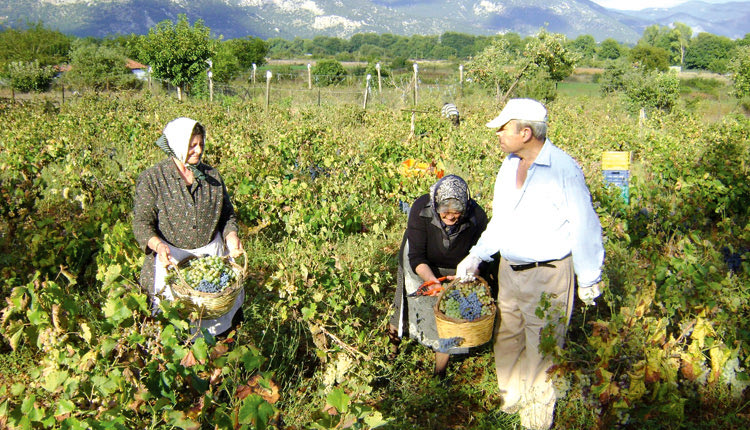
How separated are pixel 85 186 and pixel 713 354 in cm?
453

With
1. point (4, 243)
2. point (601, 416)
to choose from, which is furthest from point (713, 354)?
point (4, 243)

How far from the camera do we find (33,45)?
4703 cm

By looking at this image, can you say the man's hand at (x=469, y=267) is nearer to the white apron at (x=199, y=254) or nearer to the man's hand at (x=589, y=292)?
the man's hand at (x=589, y=292)

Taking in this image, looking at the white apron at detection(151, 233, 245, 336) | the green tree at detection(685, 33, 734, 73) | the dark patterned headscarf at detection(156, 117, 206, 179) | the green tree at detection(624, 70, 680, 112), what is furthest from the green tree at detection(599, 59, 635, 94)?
the green tree at detection(685, 33, 734, 73)

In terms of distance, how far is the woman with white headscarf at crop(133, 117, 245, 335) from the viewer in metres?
2.42

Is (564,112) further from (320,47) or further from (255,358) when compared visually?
(320,47)

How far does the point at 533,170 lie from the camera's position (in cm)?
230

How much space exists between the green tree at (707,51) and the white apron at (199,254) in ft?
381

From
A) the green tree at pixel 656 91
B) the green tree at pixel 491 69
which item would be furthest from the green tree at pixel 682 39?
the green tree at pixel 656 91

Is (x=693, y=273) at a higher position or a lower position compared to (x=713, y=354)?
higher

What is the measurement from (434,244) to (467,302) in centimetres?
41

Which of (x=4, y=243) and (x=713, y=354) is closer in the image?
(x=713, y=354)

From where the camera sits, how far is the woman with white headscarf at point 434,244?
8.51 ft

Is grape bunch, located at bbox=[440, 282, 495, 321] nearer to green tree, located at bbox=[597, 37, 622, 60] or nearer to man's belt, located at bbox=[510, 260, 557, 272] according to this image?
man's belt, located at bbox=[510, 260, 557, 272]
